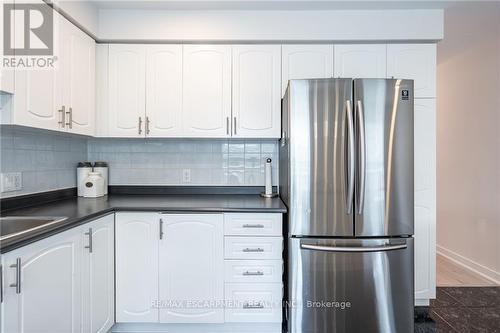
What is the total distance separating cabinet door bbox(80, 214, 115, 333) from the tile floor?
214 cm

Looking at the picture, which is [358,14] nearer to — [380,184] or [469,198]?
[380,184]

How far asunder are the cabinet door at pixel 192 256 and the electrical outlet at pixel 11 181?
3.06ft

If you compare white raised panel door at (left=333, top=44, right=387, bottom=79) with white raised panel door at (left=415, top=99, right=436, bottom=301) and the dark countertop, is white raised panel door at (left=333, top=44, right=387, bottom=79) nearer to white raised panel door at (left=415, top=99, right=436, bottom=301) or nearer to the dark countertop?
white raised panel door at (left=415, top=99, right=436, bottom=301)

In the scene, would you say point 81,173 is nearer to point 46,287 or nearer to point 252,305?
point 46,287

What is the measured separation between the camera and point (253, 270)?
1862 mm

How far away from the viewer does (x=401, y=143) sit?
1720 millimetres

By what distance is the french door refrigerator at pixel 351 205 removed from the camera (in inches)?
67.3

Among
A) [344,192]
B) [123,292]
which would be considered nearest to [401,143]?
[344,192]

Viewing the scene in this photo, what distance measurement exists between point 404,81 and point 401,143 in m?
0.38

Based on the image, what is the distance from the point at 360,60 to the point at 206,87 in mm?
1238

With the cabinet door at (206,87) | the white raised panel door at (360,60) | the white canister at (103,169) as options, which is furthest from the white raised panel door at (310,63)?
the white canister at (103,169)

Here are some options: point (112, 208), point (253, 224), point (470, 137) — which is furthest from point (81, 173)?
point (470, 137)

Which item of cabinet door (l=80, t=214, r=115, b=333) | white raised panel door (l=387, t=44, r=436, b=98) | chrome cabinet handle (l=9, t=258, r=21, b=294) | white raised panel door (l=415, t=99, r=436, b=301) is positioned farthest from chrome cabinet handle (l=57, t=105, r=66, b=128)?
white raised panel door (l=415, t=99, r=436, b=301)

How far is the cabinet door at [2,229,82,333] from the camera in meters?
1.06
